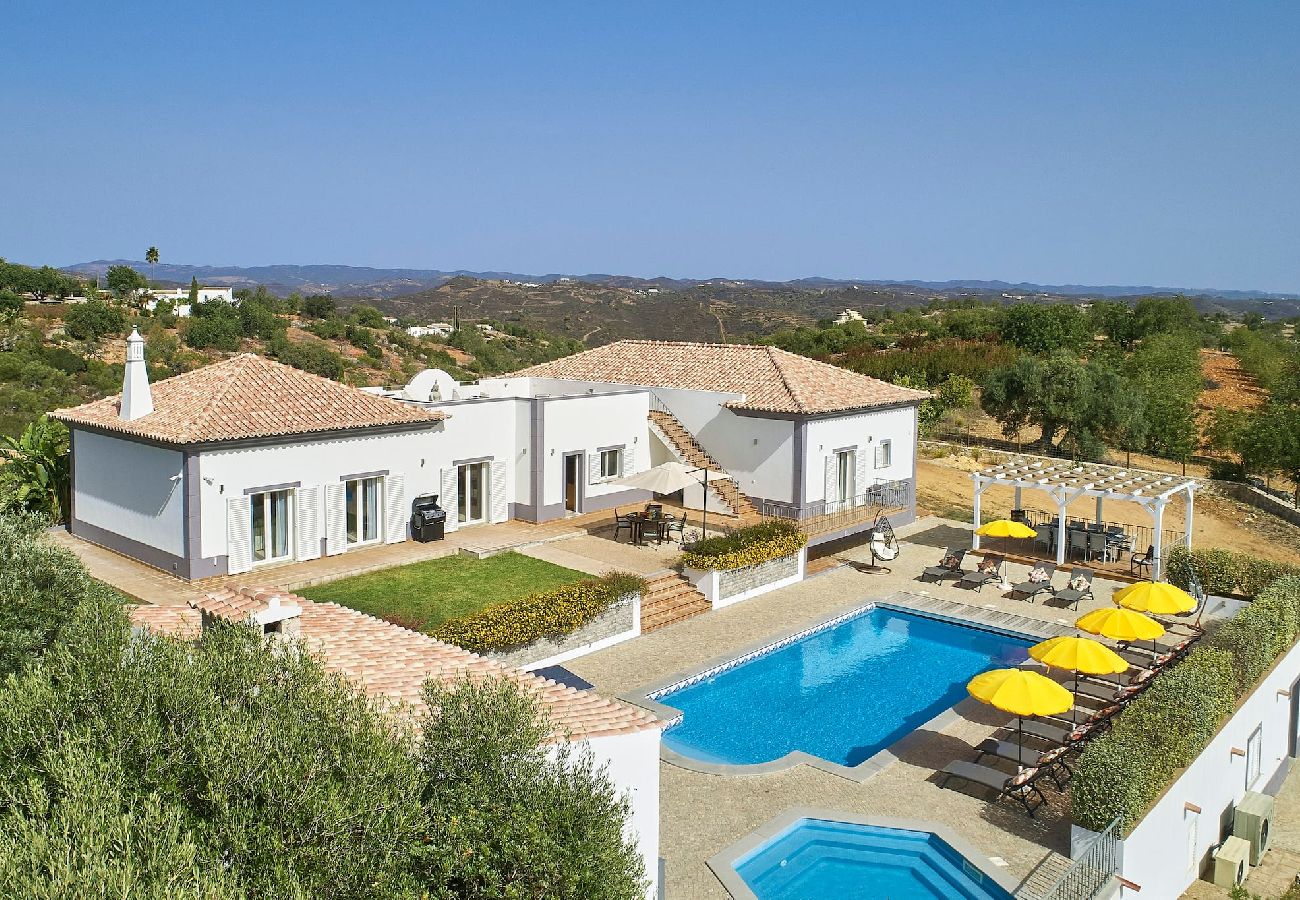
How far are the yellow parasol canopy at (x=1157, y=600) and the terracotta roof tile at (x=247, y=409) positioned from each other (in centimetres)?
1658

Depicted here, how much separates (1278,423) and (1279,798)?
94.7ft

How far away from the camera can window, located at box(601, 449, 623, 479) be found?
3034 centimetres

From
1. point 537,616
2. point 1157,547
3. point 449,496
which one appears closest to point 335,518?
point 449,496

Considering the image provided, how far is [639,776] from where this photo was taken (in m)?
10.8

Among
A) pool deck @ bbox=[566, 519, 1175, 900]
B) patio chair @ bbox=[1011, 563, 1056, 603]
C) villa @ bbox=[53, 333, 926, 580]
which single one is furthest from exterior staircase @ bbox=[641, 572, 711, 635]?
patio chair @ bbox=[1011, 563, 1056, 603]

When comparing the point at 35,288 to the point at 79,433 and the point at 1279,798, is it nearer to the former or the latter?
the point at 79,433

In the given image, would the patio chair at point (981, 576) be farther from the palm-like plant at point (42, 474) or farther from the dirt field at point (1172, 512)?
the palm-like plant at point (42, 474)

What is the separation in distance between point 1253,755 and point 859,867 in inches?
351

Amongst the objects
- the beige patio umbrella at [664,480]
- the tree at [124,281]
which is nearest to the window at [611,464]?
the beige patio umbrella at [664,480]

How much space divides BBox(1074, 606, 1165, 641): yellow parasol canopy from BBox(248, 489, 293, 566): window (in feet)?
55.9

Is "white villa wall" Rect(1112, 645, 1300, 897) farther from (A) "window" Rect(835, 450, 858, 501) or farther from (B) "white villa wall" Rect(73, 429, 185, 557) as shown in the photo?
(B) "white villa wall" Rect(73, 429, 185, 557)

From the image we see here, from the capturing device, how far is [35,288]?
2844 inches

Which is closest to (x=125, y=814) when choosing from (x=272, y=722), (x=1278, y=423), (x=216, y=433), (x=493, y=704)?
(x=272, y=722)

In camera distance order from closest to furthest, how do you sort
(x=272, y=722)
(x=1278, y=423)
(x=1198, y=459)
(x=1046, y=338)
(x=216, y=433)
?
(x=272, y=722)
(x=216, y=433)
(x=1278, y=423)
(x=1198, y=459)
(x=1046, y=338)
